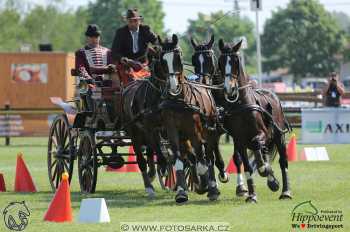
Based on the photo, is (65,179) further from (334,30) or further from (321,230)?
(334,30)

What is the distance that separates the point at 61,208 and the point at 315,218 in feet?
9.38

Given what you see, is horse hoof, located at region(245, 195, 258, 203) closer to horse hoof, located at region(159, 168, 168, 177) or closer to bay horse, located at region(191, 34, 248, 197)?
bay horse, located at region(191, 34, 248, 197)

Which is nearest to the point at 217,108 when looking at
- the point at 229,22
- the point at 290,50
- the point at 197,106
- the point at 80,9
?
the point at 197,106

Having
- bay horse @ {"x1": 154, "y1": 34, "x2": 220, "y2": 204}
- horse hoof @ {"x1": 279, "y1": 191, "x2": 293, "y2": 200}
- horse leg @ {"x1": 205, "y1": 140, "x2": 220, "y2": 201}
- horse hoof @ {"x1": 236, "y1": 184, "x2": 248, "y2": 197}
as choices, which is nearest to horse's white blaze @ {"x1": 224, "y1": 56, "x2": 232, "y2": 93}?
bay horse @ {"x1": 154, "y1": 34, "x2": 220, "y2": 204}

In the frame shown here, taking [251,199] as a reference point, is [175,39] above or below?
above

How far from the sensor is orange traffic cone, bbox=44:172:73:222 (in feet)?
40.4

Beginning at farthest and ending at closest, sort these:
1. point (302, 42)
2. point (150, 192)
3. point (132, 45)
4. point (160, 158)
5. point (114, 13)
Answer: point (114, 13), point (302, 42), point (132, 45), point (160, 158), point (150, 192)

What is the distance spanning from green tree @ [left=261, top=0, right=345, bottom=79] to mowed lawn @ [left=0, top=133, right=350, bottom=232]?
74.2 meters

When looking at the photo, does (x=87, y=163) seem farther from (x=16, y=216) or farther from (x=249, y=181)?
(x=16, y=216)

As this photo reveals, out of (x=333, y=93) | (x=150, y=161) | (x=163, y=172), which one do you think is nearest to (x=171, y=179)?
(x=163, y=172)

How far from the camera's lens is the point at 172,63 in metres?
14.2

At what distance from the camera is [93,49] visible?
1694cm

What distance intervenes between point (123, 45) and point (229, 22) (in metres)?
123

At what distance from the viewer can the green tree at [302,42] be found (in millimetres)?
95688
